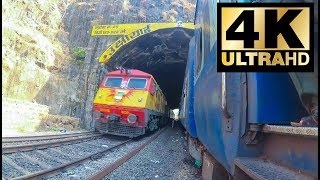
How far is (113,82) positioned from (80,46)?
306 inches

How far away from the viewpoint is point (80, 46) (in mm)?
19828

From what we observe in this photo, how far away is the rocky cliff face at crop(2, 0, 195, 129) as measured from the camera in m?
16.6

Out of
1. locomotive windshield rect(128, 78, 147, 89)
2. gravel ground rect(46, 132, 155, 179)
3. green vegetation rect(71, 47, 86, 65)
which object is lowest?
gravel ground rect(46, 132, 155, 179)

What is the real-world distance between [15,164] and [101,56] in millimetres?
12097

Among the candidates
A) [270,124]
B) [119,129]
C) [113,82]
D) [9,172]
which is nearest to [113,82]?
[113,82]

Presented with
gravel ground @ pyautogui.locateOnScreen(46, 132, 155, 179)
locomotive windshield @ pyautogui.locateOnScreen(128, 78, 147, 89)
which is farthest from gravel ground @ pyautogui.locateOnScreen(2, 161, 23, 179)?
locomotive windshield @ pyautogui.locateOnScreen(128, 78, 147, 89)

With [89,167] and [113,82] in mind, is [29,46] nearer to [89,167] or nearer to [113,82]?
[113,82]

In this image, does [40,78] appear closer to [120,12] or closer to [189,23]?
[120,12]

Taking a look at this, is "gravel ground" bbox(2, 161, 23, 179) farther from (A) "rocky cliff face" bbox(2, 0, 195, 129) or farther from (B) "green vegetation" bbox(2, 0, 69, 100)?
(B) "green vegetation" bbox(2, 0, 69, 100)

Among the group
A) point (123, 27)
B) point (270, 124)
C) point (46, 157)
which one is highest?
point (123, 27)

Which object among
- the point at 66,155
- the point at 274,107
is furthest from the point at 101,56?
the point at 274,107

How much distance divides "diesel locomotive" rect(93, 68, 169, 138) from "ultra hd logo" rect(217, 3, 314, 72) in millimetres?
10214

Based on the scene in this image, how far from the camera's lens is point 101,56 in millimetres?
17062

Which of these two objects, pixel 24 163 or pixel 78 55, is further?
pixel 78 55
